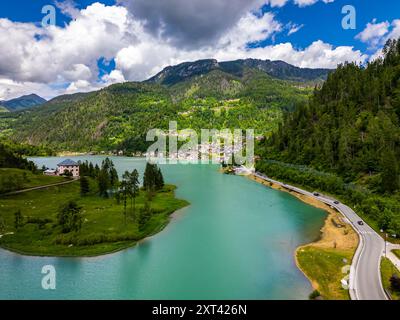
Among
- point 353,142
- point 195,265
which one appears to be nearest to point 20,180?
point 195,265

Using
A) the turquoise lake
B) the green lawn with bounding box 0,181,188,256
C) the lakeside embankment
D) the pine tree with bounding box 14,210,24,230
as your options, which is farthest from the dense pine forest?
the pine tree with bounding box 14,210,24,230

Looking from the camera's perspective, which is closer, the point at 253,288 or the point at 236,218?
the point at 253,288

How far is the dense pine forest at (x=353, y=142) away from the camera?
79562 mm

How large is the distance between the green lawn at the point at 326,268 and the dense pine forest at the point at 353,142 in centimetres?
1532

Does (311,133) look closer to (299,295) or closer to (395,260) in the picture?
(395,260)

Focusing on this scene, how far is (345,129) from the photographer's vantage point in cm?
12112

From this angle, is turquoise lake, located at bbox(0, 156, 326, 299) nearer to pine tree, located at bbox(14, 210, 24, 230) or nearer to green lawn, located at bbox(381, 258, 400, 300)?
green lawn, located at bbox(381, 258, 400, 300)

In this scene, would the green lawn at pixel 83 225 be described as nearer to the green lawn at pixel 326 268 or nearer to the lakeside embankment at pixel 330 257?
the green lawn at pixel 326 268

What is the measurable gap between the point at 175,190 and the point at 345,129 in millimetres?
68004

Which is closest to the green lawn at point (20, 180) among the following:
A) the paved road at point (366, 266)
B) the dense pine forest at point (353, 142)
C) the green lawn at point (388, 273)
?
the dense pine forest at point (353, 142)

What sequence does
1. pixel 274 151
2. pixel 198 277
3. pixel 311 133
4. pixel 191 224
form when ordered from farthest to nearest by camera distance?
pixel 274 151 → pixel 311 133 → pixel 191 224 → pixel 198 277

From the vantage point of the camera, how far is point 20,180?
102062mm

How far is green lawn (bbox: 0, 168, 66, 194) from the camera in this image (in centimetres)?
9425

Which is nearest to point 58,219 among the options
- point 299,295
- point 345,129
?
point 299,295
